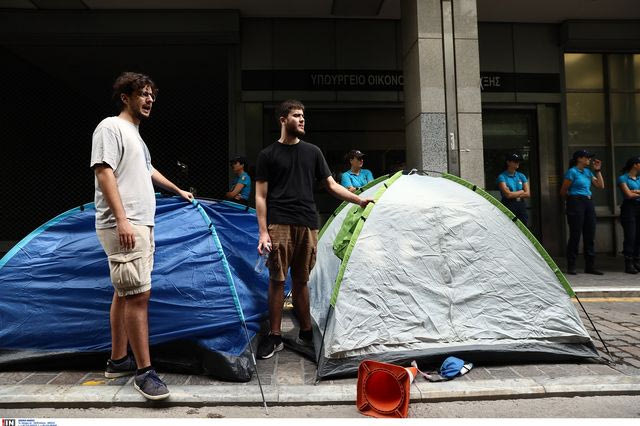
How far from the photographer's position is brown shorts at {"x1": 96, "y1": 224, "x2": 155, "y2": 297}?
291cm

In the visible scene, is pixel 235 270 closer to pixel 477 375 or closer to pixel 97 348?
pixel 97 348

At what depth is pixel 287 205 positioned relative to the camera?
3658mm

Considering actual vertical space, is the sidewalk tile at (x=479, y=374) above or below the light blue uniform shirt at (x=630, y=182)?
below

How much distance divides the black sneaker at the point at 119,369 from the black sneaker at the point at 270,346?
96cm

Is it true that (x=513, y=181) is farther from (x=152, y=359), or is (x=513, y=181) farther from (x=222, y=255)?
(x=152, y=359)

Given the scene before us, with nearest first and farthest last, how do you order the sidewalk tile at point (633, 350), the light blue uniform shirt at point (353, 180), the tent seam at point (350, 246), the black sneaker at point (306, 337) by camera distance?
1. the tent seam at point (350, 246)
2. the sidewalk tile at point (633, 350)
3. the black sneaker at point (306, 337)
4. the light blue uniform shirt at point (353, 180)

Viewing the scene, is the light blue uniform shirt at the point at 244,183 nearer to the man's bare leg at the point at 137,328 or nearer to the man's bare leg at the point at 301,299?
the man's bare leg at the point at 301,299

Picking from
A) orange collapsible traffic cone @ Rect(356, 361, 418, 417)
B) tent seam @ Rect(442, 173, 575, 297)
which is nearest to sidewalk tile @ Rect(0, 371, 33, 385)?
orange collapsible traffic cone @ Rect(356, 361, 418, 417)

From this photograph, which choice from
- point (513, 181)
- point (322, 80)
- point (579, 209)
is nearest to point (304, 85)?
point (322, 80)

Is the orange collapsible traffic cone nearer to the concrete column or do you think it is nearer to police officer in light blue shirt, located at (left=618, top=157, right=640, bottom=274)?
the concrete column

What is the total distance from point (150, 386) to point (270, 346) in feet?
3.59

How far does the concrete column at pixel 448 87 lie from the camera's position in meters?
7.04

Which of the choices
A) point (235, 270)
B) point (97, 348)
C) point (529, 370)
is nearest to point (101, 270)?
point (97, 348)

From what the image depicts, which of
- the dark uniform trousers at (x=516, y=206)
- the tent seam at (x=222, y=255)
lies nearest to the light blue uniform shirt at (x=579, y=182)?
the dark uniform trousers at (x=516, y=206)
